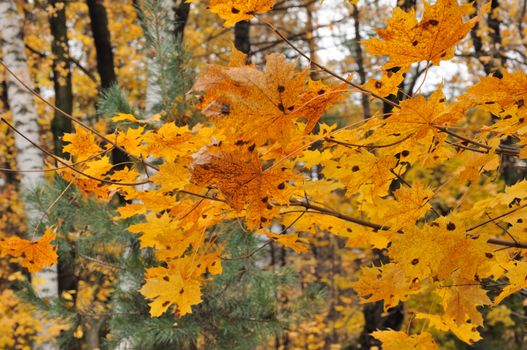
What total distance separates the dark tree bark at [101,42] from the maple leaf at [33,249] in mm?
4706

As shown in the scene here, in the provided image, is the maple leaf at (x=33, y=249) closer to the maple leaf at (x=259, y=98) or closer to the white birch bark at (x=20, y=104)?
the maple leaf at (x=259, y=98)

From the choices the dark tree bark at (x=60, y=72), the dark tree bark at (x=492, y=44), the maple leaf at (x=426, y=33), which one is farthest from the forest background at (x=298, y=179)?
the dark tree bark at (x=60, y=72)

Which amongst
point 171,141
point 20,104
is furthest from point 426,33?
point 20,104

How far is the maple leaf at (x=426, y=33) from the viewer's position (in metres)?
0.74

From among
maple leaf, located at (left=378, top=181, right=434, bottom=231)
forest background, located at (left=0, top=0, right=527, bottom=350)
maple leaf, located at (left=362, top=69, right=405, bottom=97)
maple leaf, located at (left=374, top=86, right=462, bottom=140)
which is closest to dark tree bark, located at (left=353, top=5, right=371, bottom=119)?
forest background, located at (left=0, top=0, right=527, bottom=350)

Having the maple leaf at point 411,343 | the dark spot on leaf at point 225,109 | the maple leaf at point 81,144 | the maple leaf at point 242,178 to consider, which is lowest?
the maple leaf at point 411,343

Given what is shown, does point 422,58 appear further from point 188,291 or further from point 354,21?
point 354,21

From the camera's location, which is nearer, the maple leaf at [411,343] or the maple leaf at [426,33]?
the maple leaf at [426,33]

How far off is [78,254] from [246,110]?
2.58 meters

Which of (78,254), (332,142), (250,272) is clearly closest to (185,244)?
(332,142)

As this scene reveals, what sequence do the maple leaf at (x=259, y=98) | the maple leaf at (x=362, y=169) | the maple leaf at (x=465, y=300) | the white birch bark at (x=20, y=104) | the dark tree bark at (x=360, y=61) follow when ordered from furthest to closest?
the dark tree bark at (x=360, y=61) → the white birch bark at (x=20, y=104) → the maple leaf at (x=362, y=169) → the maple leaf at (x=465, y=300) → the maple leaf at (x=259, y=98)

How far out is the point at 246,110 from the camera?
0.77 m

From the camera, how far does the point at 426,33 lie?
759 mm

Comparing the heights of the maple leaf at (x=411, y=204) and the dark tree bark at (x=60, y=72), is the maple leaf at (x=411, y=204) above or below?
below
